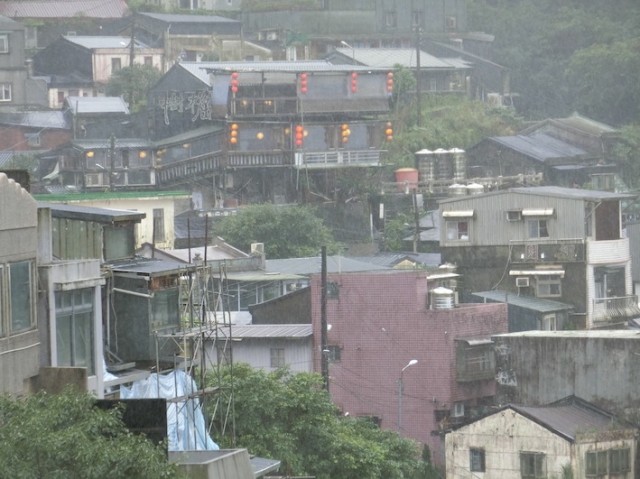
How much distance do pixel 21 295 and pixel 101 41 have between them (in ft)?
190

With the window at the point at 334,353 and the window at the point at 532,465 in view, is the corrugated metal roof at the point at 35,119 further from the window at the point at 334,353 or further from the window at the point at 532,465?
the window at the point at 532,465

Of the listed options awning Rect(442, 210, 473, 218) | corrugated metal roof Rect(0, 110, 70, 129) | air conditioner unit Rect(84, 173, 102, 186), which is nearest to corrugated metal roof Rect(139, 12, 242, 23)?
corrugated metal roof Rect(0, 110, 70, 129)

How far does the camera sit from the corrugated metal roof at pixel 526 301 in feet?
144

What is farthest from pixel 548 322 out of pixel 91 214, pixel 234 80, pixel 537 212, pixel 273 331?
pixel 91 214

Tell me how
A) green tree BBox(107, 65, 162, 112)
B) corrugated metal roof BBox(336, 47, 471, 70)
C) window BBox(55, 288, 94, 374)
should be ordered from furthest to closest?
corrugated metal roof BBox(336, 47, 471, 70), green tree BBox(107, 65, 162, 112), window BBox(55, 288, 94, 374)

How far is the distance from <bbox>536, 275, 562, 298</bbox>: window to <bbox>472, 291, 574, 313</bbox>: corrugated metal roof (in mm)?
311

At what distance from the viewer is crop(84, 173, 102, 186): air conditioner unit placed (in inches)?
2453

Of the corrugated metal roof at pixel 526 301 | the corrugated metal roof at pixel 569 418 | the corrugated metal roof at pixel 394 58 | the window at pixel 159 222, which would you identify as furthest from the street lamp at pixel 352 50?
the corrugated metal roof at pixel 569 418

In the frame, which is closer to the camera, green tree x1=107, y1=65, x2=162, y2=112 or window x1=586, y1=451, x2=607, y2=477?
window x1=586, y1=451, x2=607, y2=477

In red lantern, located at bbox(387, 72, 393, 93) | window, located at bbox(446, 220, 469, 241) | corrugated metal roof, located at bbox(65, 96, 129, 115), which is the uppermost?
red lantern, located at bbox(387, 72, 393, 93)

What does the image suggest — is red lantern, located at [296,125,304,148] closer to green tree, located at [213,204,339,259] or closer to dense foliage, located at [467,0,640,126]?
green tree, located at [213,204,339,259]

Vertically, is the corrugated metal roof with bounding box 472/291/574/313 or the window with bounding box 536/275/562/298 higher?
the window with bounding box 536/275/562/298

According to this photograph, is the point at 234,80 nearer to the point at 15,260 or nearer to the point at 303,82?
the point at 303,82

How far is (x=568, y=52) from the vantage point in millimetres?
84062
